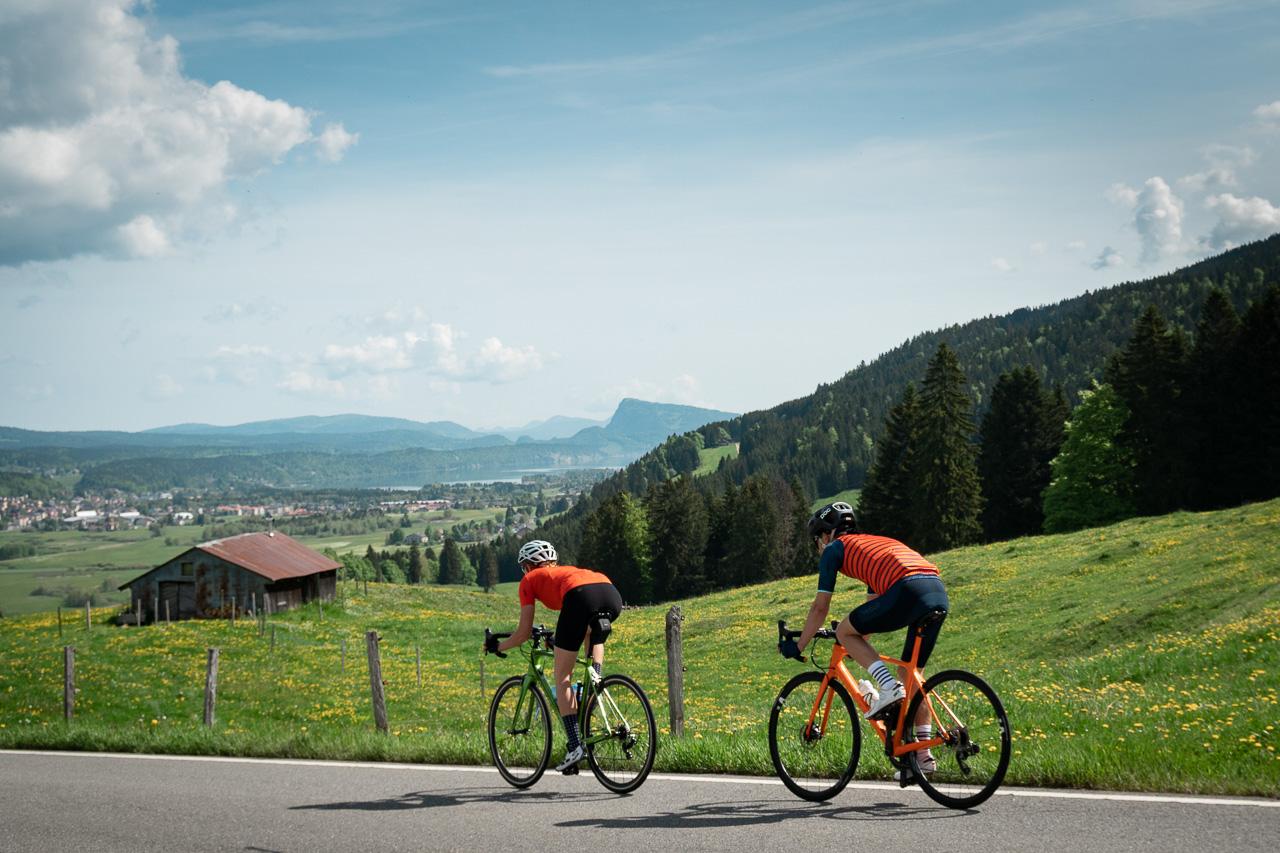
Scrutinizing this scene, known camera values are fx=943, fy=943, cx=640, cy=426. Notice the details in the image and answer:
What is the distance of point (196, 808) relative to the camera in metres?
8.73

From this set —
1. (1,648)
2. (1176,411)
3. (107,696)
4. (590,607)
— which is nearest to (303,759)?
(590,607)

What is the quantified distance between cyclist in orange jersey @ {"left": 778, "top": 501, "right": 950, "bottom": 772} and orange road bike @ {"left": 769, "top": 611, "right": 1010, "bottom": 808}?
9cm

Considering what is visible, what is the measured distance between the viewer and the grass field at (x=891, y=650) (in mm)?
9328

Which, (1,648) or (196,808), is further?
(1,648)

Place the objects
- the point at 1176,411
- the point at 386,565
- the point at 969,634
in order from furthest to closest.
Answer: the point at 386,565
the point at 1176,411
the point at 969,634

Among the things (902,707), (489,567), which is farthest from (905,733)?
(489,567)

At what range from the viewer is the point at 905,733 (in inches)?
295

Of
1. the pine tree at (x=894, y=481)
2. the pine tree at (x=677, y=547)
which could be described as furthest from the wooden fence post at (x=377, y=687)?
the pine tree at (x=677, y=547)

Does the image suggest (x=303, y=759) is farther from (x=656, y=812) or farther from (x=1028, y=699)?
(x=1028, y=699)

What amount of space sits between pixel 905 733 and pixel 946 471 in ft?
191

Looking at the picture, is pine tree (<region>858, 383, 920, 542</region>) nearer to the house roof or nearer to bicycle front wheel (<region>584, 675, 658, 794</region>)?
the house roof

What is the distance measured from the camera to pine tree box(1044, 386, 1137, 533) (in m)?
58.2

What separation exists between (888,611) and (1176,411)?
55.4 metres

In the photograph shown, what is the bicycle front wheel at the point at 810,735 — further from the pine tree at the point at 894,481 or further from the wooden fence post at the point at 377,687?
the pine tree at the point at 894,481
